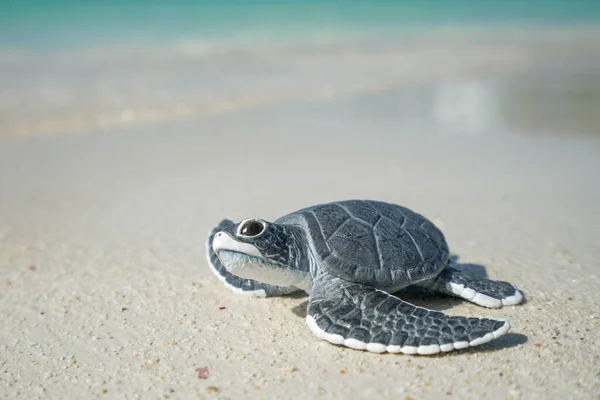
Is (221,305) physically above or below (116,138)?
below

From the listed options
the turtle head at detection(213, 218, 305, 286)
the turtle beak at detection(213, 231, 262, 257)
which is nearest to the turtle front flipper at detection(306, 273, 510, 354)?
the turtle head at detection(213, 218, 305, 286)

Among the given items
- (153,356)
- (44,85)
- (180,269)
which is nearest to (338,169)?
(180,269)

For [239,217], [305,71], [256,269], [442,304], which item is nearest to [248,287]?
[256,269]

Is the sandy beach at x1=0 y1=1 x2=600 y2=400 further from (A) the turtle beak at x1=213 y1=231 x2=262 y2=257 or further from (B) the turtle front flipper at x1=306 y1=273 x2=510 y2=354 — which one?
(A) the turtle beak at x1=213 y1=231 x2=262 y2=257

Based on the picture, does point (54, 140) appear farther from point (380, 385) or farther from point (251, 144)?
point (380, 385)

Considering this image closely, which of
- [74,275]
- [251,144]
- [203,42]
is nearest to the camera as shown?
[74,275]

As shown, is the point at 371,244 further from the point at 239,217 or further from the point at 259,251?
the point at 239,217
